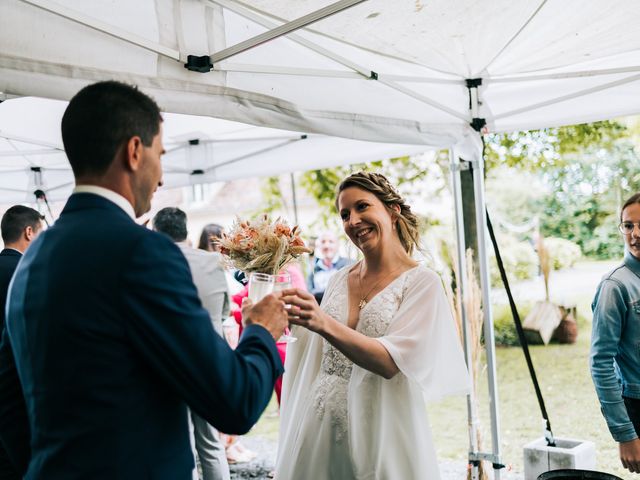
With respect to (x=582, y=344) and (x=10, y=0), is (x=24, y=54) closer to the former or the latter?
(x=10, y=0)

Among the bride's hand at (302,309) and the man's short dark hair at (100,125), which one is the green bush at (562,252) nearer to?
the bride's hand at (302,309)

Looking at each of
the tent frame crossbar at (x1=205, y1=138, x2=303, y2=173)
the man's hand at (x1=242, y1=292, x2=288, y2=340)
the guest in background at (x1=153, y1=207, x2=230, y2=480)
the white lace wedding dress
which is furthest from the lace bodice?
the tent frame crossbar at (x1=205, y1=138, x2=303, y2=173)

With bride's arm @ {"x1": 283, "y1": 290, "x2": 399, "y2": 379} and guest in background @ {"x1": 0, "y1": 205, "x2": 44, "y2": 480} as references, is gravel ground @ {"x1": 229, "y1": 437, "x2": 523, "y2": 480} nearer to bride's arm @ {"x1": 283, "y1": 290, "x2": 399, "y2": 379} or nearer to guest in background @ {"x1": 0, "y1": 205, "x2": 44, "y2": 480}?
guest in background @ {"x1": 0, "y1": 205, "x2": 44, "y2": 480}

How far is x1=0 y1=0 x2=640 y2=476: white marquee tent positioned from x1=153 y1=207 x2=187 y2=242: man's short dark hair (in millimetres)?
1643

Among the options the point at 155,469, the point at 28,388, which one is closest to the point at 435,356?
the point at 155,469

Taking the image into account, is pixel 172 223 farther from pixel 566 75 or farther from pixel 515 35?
pixel 566 75

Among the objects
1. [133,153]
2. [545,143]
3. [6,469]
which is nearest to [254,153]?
[6,469]

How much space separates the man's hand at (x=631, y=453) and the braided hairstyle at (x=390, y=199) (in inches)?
53.9

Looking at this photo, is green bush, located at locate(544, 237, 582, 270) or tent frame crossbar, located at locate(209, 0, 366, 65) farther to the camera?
green bush, located at locate(544, 237, 582, 270)

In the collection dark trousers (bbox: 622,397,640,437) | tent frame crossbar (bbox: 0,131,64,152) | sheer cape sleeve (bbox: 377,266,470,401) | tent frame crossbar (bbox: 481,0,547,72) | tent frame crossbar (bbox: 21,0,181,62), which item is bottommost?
dark trousers (bbox: 622,397,640,437)

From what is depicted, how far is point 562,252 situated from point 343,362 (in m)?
11.9

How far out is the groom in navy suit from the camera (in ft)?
4.18

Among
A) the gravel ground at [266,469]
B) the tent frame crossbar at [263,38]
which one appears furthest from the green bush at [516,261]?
the tent frame crossbar at [263,38]

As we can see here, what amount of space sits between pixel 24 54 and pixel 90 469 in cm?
153
